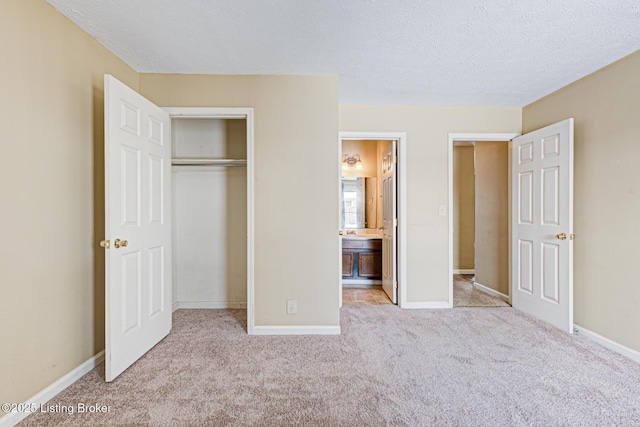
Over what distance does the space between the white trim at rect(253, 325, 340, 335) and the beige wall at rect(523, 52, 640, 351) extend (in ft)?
7.65

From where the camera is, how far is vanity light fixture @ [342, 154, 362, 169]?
5.27 m

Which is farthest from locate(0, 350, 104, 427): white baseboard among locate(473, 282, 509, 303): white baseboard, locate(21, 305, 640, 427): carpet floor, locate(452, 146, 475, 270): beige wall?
locate(452, 146, 475, 270): beige wall

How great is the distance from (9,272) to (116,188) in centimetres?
70

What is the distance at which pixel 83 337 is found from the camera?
210cm

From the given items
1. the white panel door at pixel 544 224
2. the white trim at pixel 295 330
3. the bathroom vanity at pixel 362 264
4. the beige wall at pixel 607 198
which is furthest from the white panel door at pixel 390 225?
the beige wall at pixel 607 198

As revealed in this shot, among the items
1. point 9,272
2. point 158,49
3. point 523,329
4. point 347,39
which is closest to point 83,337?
point 9,272

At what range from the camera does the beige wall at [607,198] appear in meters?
2.38

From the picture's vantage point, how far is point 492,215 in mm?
4219

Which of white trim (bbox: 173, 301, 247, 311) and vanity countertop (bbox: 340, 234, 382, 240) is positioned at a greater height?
vanity countertop (bbox: 340, 234, 382, 240)

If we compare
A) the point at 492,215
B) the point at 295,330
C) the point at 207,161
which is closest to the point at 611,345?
the point at 492,215

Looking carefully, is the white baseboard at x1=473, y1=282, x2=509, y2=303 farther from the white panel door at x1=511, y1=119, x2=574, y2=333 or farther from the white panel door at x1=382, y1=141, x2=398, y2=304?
the white panel door at x1=382, y1=141, x2=398, y2=304

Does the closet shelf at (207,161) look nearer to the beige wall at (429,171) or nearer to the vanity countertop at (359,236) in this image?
the beige wall at (429,171)

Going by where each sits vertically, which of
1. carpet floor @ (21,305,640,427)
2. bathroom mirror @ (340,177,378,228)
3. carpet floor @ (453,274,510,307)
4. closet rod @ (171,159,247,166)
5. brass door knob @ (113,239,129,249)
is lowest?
carpet floor @ (453,274,510,307)

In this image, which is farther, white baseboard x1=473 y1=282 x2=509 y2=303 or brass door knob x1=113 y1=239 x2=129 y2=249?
white baseboard x1=473 y1=282 x2=509 y2=303
